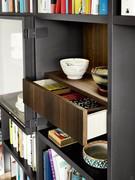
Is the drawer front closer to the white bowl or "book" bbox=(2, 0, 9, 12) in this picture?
the white bowl

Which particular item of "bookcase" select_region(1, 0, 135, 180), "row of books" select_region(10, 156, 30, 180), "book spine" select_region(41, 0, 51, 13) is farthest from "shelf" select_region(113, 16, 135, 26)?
"row of books" select_region(10, 156, 30, 180)

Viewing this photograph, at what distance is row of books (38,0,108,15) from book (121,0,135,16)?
8cm

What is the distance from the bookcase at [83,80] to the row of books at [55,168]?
4 cm

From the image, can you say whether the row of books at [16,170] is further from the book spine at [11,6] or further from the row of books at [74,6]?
the row of books at [74,6]

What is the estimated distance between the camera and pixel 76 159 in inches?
50.6

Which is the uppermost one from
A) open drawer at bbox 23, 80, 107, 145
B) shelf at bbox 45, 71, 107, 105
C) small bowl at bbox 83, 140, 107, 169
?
shelf at bbox 45, 71, 107, 105

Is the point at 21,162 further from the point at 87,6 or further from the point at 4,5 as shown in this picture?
the point at 87,6

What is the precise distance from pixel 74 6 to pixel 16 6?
24.3 inches

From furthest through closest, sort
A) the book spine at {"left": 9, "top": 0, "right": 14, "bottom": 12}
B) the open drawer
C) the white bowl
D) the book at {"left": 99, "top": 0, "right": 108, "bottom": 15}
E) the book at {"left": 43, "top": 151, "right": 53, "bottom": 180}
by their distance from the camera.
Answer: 1. the book spine at {"left": 9, "top": 0, "right": 14, "bottom": 12}
2. the book at {"left": 43, "top": 151, "right": 53, "bottom": 180}
3. the white bowl
4. the open drawer
5. the book at {"left": 99, "top": 0, "right": 108, "bottom": 15}

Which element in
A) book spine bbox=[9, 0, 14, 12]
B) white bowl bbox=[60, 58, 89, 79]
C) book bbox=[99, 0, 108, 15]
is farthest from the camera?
book spine bbox=[9, 0, 14, 12]

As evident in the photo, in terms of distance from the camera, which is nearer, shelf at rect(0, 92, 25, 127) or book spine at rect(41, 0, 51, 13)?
book spine at rect(41, 0, 51, 13)

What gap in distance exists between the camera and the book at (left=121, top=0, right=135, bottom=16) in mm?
851

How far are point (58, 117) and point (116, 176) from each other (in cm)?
34

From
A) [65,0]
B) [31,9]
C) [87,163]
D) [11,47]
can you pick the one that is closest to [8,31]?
[11,47]
